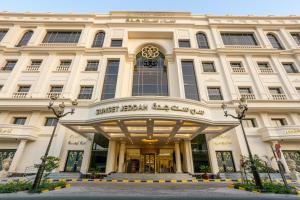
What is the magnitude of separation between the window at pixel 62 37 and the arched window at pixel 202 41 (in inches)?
723

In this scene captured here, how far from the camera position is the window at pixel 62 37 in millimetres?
22891

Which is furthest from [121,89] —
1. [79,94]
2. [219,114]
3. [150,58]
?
[219,114]

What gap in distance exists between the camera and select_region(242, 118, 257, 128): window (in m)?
16.6

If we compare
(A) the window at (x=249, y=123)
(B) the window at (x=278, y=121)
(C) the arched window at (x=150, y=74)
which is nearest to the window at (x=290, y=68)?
(B) the window at (x=278, y=121)

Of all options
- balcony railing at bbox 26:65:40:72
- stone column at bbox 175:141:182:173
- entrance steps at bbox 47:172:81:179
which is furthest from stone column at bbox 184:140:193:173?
balcony railing at bbox 26:65:40:72

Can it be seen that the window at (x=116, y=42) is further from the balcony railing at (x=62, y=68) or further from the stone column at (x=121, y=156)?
the stone column at (x=121, y=156)

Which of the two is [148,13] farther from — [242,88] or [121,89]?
[242,88]

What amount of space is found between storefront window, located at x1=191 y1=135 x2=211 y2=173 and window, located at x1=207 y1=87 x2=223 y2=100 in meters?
5.04

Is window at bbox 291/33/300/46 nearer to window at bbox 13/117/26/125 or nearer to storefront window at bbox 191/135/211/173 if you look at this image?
storefront window at bbox 191/135/211/173

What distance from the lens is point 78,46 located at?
21000 millimetres

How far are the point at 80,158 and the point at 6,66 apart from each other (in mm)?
16429

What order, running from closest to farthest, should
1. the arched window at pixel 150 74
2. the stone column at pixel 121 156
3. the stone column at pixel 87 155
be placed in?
the stone column at pixel 87 155, the stone column at pixel 121 156, the arched window at pixel 150 74

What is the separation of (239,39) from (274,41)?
16.9 ft

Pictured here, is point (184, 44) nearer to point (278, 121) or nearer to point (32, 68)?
point (278, 121)
